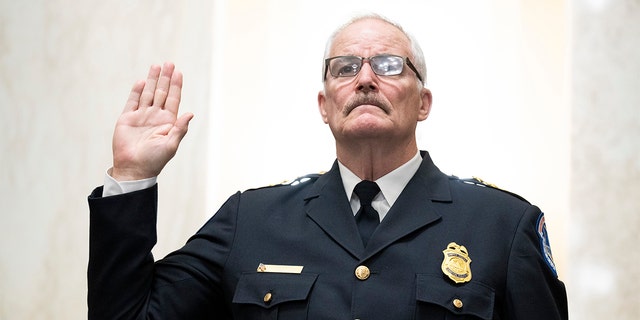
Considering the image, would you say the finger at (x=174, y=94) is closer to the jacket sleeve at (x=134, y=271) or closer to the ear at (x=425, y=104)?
the jacket sleeve at (x=134, y=271)

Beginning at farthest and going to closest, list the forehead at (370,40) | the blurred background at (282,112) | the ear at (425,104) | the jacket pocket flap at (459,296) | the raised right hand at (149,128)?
the blurred background at (282,112) < the ear at (425,104) < the forehead at (370,40) < the raised right hand at (149,128) < the jacket pocket flap at (459,296)

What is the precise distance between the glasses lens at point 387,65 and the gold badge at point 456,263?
568 mm

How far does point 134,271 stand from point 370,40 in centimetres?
98

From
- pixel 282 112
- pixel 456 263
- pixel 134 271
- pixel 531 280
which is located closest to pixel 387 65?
pixel 456 263

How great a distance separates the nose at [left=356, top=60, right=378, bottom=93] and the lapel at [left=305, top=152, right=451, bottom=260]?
0.26 meters

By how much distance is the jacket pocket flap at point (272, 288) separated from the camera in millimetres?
2473

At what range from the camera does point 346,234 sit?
2.57m

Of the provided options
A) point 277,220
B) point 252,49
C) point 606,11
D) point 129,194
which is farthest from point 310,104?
point 129,194

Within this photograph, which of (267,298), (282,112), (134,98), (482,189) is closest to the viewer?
(267,298)

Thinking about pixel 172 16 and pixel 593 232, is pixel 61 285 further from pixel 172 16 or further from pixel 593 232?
pixel 593 232

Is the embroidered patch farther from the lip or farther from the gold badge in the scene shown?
the lip

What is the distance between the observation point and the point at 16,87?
304cm

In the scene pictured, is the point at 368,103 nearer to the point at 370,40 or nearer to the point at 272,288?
the point at 370,40

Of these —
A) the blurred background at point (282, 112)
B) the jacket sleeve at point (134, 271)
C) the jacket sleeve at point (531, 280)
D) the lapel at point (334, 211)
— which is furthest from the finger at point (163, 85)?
the jacket sleeve at point (531, 280)
